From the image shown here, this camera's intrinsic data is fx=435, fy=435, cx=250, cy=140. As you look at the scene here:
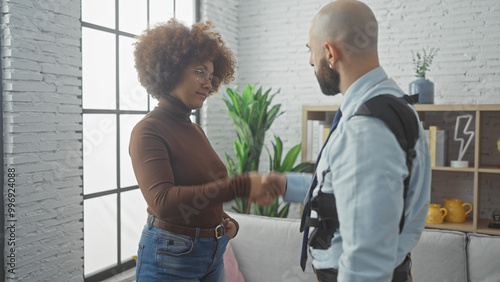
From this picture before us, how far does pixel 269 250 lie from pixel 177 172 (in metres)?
1.24

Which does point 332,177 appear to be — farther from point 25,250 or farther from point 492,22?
point 492,22

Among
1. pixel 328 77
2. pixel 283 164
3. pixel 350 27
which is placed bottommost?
pixel 283 164

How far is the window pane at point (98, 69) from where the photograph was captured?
9.30 ft

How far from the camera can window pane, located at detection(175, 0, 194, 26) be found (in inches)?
154

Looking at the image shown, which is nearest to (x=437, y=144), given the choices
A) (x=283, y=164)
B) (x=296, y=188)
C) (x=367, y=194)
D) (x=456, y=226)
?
(x=456, y=226)

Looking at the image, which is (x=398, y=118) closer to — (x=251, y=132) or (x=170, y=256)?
(x=170, y=256)

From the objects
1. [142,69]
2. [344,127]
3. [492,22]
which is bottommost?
[344,127]

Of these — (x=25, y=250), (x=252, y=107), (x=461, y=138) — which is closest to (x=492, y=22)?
(x=461, y=138)

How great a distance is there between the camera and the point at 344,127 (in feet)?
3.41

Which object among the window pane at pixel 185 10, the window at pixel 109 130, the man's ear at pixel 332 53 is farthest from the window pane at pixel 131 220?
the man's ear at pixel 332 53

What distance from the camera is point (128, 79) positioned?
3.19m

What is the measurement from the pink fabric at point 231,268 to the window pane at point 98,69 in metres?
1.34

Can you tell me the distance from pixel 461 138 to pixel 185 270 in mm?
2921

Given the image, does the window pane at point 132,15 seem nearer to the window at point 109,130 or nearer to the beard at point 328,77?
the window at point 109,130
